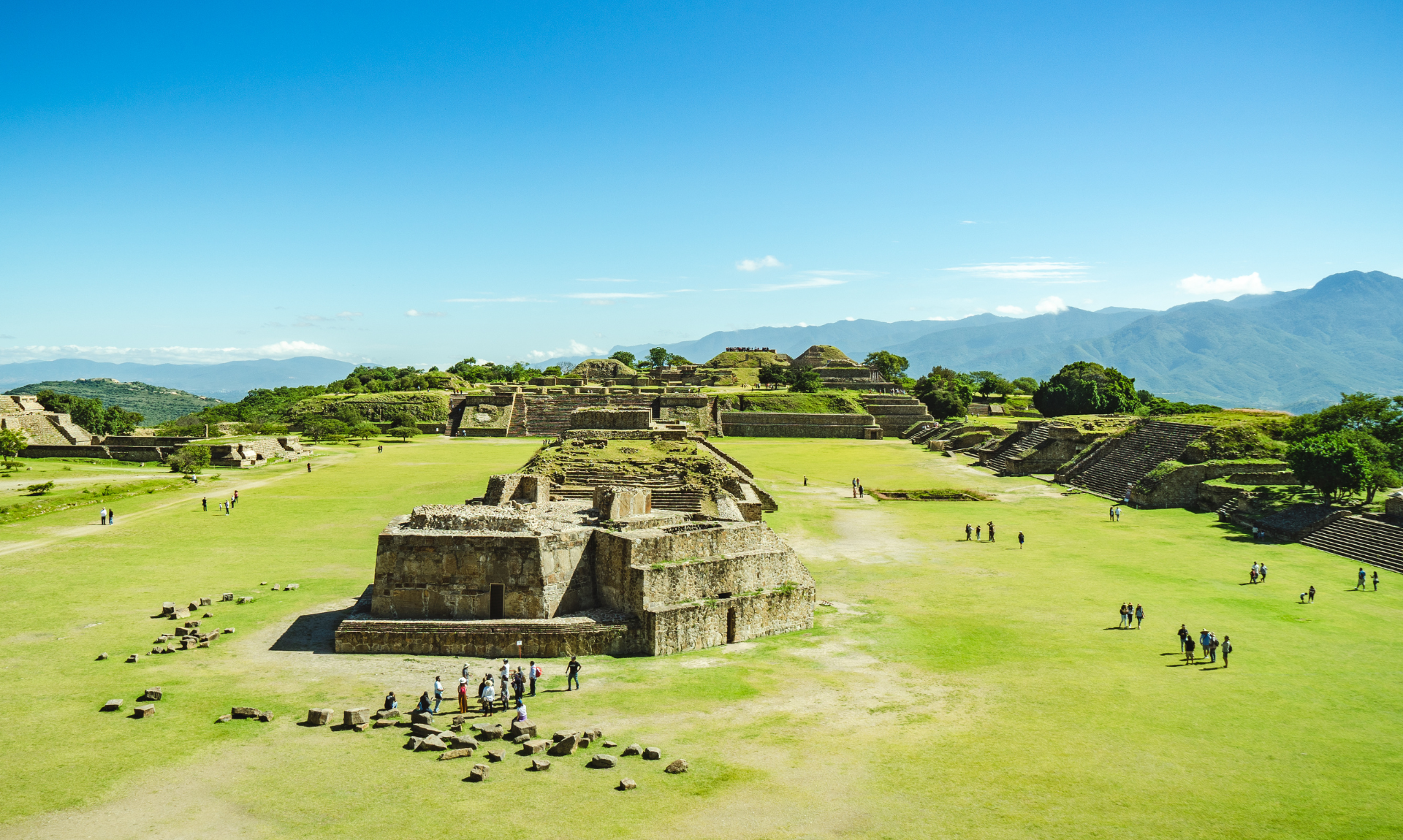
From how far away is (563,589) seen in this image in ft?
61.5

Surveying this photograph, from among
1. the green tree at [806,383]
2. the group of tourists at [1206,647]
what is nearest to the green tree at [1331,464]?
the group of tourists at [1206,647]

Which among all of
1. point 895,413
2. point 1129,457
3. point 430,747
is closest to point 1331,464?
point 1129,457

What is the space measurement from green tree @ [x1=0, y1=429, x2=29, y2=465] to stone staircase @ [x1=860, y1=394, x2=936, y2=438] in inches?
2687

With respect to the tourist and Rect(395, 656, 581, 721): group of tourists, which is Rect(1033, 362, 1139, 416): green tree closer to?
Rect(395, 656, 581, 721): group of tourists

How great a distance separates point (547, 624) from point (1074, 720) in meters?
10.6

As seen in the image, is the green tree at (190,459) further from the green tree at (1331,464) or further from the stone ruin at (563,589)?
the green tree at (1331,464)

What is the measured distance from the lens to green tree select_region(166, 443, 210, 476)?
155 feet

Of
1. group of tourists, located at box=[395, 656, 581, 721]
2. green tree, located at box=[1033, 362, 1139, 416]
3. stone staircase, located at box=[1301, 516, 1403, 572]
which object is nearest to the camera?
group of tourists, located at box=[395, 656, 581, 721]

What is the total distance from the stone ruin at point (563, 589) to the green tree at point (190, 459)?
115 ft

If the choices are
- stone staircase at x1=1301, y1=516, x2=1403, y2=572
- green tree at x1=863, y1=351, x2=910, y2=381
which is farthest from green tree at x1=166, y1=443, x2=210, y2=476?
green tree at x1=863, y1=351, x2=910, y2=381

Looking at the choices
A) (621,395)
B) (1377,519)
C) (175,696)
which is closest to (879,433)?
(621,395)

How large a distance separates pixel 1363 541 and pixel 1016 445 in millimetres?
28281

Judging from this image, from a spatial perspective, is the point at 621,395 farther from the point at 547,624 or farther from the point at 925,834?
the point at 925,834

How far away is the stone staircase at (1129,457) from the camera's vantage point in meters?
43.2
